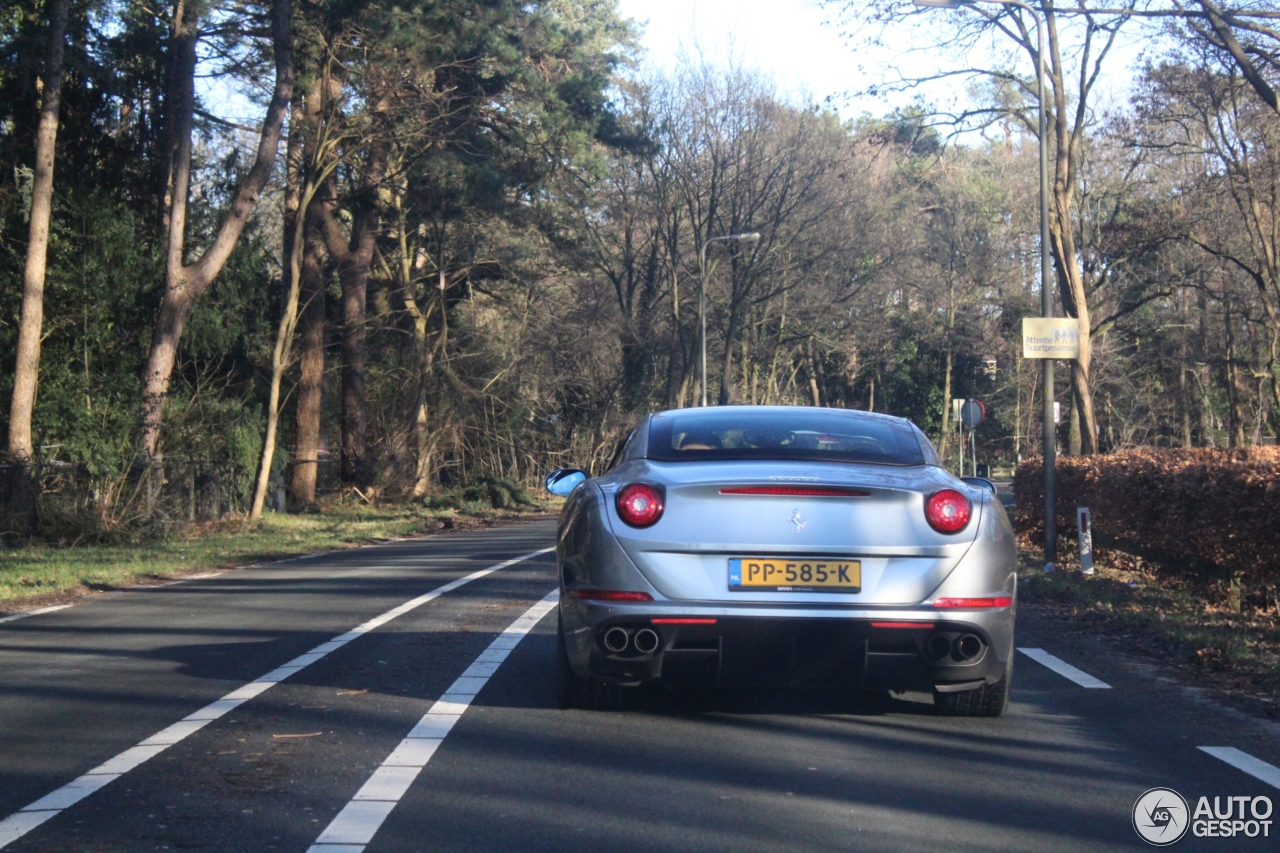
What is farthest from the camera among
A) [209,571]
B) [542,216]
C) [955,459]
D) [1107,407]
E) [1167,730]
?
[955,459]

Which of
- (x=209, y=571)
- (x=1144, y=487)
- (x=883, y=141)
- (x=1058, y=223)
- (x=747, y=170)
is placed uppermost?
(x=747, y=170)

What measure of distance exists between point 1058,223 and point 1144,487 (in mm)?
11513

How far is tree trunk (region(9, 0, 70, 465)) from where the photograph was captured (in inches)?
772

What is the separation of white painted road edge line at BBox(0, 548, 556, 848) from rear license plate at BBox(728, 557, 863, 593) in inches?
99.9

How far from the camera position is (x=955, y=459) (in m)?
58.2

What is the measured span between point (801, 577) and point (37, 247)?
17779 mm

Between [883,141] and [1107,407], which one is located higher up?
[883,141]

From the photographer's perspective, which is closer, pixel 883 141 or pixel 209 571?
pixel 209 571

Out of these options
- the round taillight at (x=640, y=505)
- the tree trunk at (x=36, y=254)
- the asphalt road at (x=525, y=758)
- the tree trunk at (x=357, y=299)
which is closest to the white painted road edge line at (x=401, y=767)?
the asphalt road at (x=525, y=758)

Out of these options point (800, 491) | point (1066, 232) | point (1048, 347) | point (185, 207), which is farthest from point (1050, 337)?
point (185, 207)

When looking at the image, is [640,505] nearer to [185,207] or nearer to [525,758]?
[525,758]

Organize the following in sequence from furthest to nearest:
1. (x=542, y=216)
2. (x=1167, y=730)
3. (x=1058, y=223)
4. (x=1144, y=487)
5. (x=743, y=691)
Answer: (x=542, y=216)
(x=1058, y=223)
(x=1144, y=487)
(x=743, y=691)
(x=1167, y=730)

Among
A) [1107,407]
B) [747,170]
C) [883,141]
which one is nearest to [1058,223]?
[883,141]

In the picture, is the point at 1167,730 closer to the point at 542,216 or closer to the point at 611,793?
the point at 611,793
